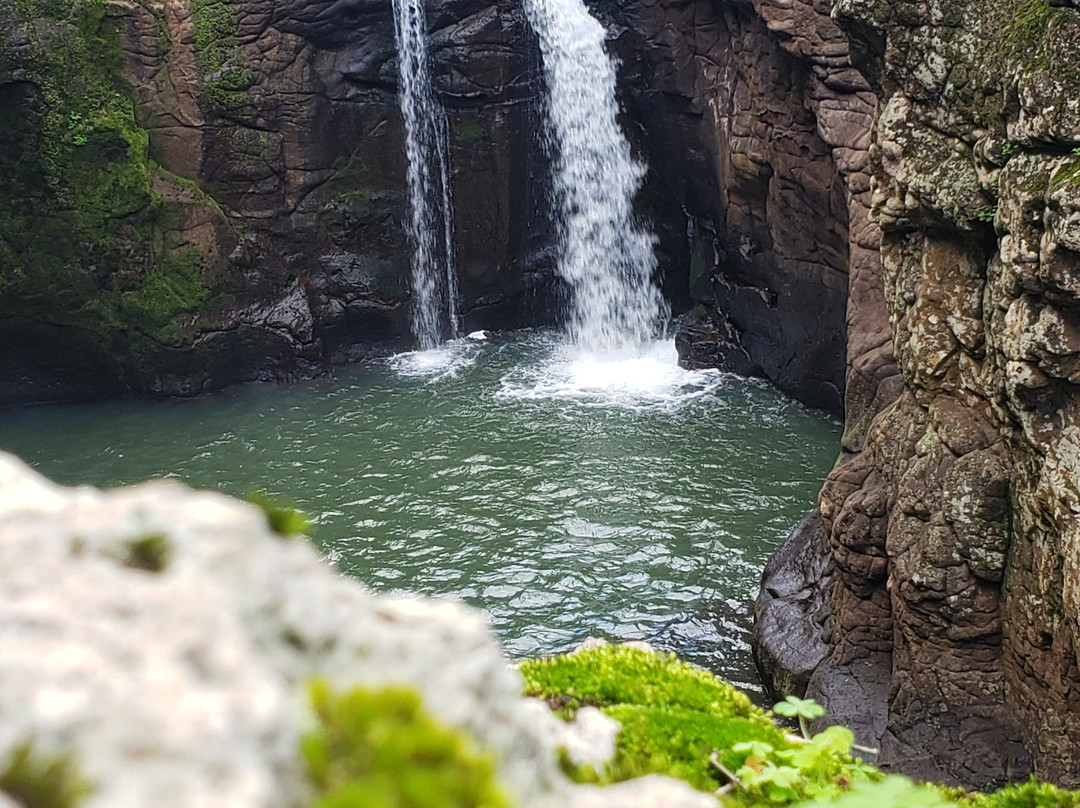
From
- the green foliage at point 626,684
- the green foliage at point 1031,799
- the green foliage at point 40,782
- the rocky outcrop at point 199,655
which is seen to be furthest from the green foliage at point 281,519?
the green foliage at point 1031,799

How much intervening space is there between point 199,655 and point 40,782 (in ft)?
1.22

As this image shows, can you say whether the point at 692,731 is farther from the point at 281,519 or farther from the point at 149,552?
the point at 149,552

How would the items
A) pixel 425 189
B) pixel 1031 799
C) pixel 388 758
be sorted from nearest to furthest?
pixel 388 758 → pixel 1031 799 → pixel 425 189

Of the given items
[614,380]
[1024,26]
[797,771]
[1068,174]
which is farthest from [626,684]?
[614,380]

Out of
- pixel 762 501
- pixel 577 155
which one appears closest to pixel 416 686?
pixel 762 501

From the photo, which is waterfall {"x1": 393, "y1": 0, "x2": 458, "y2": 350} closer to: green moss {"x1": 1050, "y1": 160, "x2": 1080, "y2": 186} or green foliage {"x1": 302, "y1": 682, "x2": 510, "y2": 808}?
green moss {"x1": 1050, "y1": 160, "x2": 1080, "y2": 186}

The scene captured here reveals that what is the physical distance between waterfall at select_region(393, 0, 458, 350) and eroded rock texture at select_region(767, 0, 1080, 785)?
1454 cm

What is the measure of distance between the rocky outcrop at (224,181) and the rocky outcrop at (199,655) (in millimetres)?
19802

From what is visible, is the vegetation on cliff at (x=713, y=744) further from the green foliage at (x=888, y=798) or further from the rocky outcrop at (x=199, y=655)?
the rocky outcrop at (x=199, y=655)

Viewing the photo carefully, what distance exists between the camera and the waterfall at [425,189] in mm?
22984

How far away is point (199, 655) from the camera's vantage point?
183 cm

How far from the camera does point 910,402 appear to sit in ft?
32.9

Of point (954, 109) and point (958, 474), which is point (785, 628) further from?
point (954, 109)

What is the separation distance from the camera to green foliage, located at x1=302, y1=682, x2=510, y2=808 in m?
1.70
